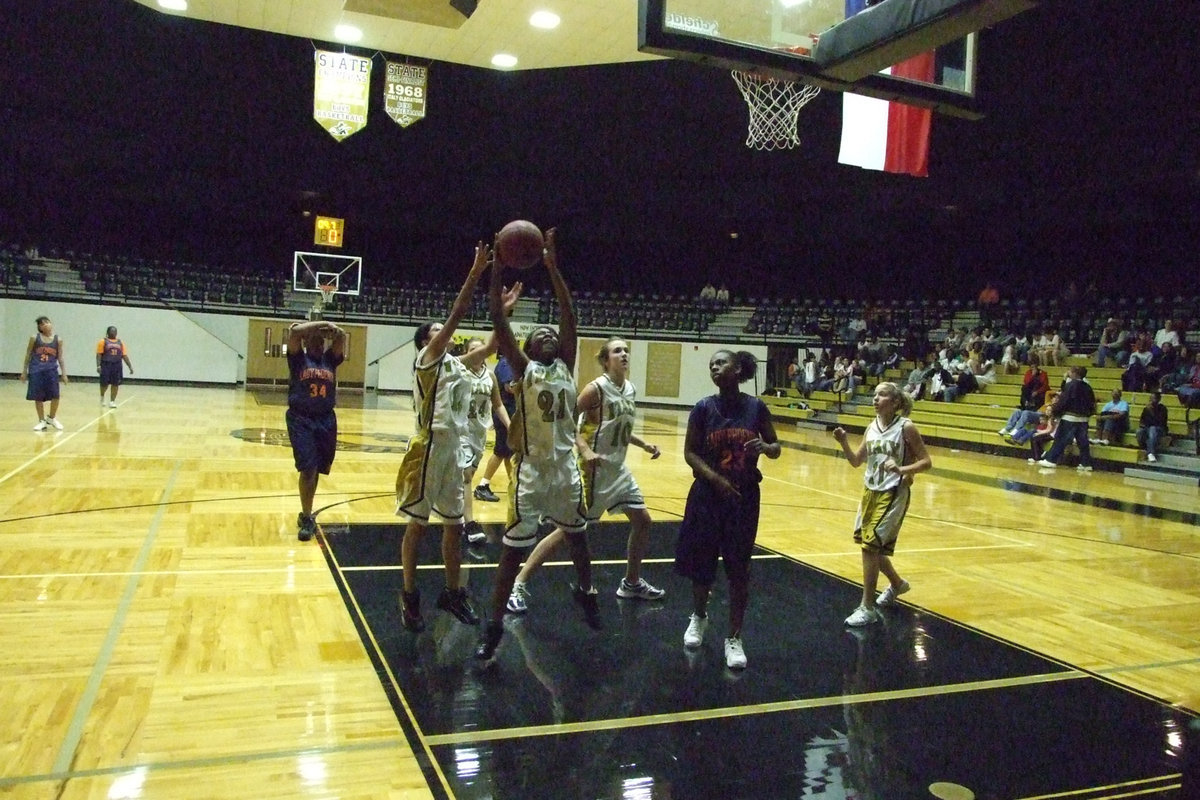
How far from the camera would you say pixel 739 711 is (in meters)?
3.58

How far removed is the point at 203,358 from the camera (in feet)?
78.9

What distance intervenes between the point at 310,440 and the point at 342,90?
32.5ft

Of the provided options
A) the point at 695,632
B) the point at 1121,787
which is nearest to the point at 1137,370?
the point at 695,632

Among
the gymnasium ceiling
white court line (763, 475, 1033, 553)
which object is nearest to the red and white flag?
white court line (763, 475, 1033, 553)

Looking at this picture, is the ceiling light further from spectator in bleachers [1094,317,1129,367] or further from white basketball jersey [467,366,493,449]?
spectator in bleachers [1094,317,1129,367]

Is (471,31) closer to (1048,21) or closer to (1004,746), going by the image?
(1048,21)

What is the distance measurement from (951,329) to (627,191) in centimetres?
1100

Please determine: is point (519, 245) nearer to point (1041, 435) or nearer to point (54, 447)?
point (54, 447)

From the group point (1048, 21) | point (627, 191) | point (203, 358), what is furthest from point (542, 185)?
point (1048, 21)

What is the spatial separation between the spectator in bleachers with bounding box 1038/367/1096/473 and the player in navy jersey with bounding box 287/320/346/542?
11.9 metres

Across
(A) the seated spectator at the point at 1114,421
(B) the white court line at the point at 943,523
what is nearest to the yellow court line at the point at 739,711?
(B) the white court line at the point at 943,523

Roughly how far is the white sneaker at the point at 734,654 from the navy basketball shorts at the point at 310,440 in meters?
3.36

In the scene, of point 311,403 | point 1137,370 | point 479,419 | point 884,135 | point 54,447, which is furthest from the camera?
point 1137,370

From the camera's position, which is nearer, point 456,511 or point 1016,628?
point 456,511
